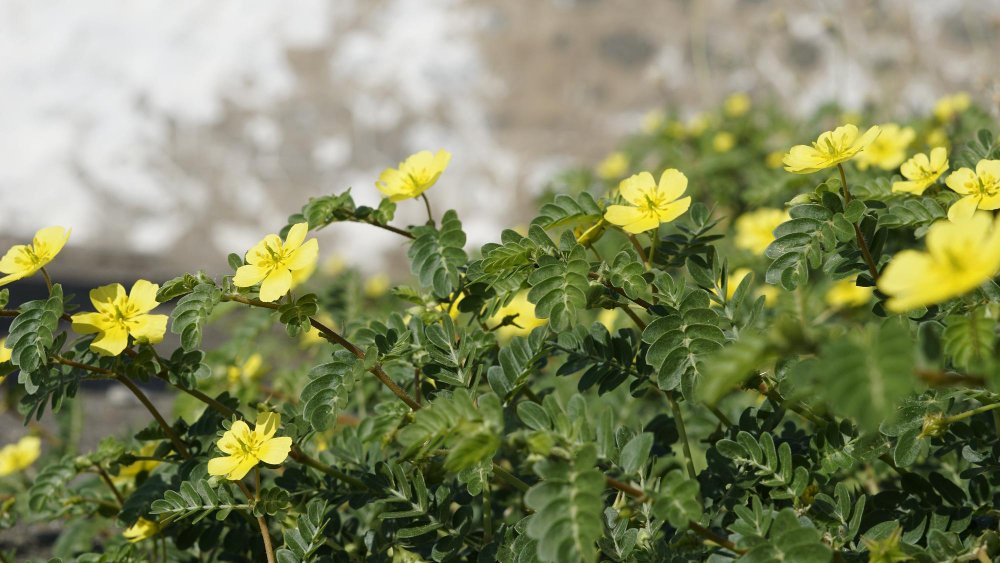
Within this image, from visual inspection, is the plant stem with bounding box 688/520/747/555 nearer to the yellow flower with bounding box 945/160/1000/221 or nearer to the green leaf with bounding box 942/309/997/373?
the green leaf with bounding box 942/309/997/373

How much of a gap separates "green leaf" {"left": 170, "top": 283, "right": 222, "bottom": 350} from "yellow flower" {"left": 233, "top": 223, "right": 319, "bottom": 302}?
40mm

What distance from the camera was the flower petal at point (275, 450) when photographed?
1254 millimetres

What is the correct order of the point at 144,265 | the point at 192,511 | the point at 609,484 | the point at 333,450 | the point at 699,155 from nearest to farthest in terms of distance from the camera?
the point at 609,484 → the point at 192,511 → the point at 333,450 → the point at 699,155 → the point at 144,265

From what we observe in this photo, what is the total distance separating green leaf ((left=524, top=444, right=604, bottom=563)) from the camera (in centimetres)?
92

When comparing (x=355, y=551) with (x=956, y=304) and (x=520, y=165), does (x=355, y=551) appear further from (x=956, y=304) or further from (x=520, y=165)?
(x=520, y=165)

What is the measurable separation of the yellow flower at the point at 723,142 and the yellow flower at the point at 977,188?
2.41 metres

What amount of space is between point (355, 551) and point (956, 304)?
1.05 m

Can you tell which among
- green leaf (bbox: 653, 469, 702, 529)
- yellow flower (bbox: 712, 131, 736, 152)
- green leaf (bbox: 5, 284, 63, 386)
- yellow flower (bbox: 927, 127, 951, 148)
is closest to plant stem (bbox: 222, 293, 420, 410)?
green leaf (bbox: 5, 284, 63, 386)

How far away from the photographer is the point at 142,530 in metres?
1.54

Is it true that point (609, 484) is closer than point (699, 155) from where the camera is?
Yes

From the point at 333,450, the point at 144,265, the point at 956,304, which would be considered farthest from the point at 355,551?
the point at 144,265

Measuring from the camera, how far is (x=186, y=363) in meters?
1.43


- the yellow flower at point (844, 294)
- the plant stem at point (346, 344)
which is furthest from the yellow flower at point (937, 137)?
the plant stem at point (346, 344)

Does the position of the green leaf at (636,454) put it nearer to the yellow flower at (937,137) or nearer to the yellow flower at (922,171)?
the yellow flower at (922,171)
